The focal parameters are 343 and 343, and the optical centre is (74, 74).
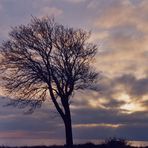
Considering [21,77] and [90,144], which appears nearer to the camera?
[90,144]

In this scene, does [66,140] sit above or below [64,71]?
below

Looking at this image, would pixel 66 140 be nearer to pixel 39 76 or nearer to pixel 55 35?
pixel 39 76

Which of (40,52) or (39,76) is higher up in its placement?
(40,52)

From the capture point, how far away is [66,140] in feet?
111

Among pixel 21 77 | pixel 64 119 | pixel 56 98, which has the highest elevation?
pixel 21 77

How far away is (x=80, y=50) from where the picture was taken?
116 feet

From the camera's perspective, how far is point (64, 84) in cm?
3469

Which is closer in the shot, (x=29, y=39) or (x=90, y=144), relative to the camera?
(x=90, y=144)

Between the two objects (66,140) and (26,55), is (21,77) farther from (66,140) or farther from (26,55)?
(66,140)

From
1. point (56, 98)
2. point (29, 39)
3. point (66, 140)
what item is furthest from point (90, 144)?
point (29, 39)

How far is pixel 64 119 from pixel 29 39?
884cm

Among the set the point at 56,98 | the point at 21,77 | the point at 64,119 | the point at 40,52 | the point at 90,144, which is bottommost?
the point at 90,144

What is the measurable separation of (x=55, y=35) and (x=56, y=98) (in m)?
6.46

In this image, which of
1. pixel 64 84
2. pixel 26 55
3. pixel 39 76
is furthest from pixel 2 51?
pixel 64 84
